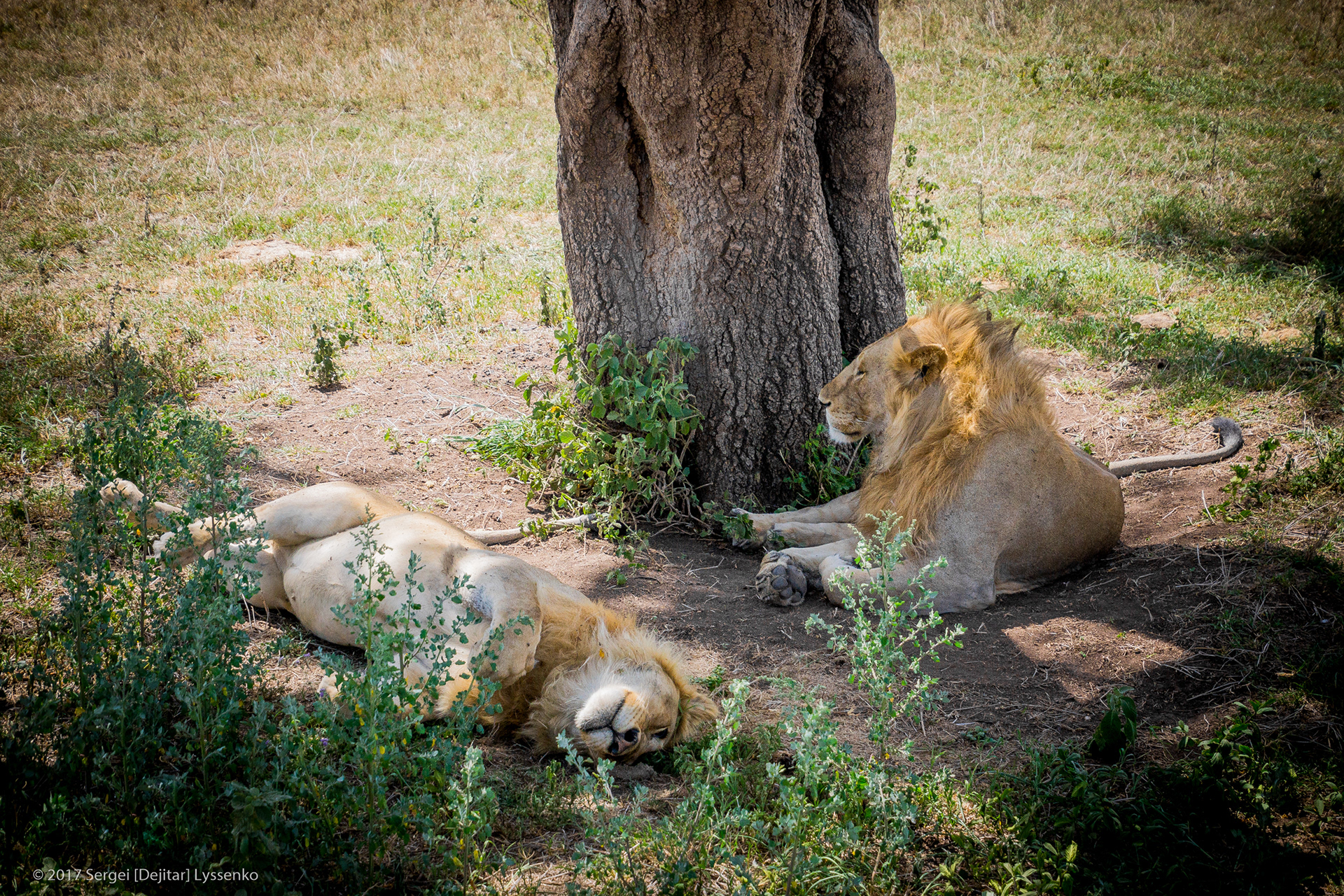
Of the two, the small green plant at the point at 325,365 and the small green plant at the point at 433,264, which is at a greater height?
the small green plant at the point at 433,264

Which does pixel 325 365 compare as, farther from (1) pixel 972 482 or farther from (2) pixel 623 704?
(1) pixel 972 482

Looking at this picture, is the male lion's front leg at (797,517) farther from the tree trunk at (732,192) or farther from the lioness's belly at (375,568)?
the lioness's belly at (375,568)

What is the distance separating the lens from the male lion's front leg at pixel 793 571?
13.2ft

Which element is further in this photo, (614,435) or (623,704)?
(614,435)

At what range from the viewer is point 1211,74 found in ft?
46.9

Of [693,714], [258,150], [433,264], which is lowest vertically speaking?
[693,714]

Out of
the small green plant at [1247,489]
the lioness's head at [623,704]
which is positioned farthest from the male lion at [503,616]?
the small green plant at [1247,489]

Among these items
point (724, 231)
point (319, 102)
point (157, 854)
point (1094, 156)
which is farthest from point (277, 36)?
point (157, 854)

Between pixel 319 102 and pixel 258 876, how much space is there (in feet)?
45.8

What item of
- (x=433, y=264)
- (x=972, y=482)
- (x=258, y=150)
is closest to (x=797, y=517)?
(x=972, y=482)

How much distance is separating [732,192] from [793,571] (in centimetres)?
183

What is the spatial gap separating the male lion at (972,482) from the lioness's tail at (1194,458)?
0.73 meters

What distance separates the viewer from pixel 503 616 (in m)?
3.06

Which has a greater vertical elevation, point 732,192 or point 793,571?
point 732,192
